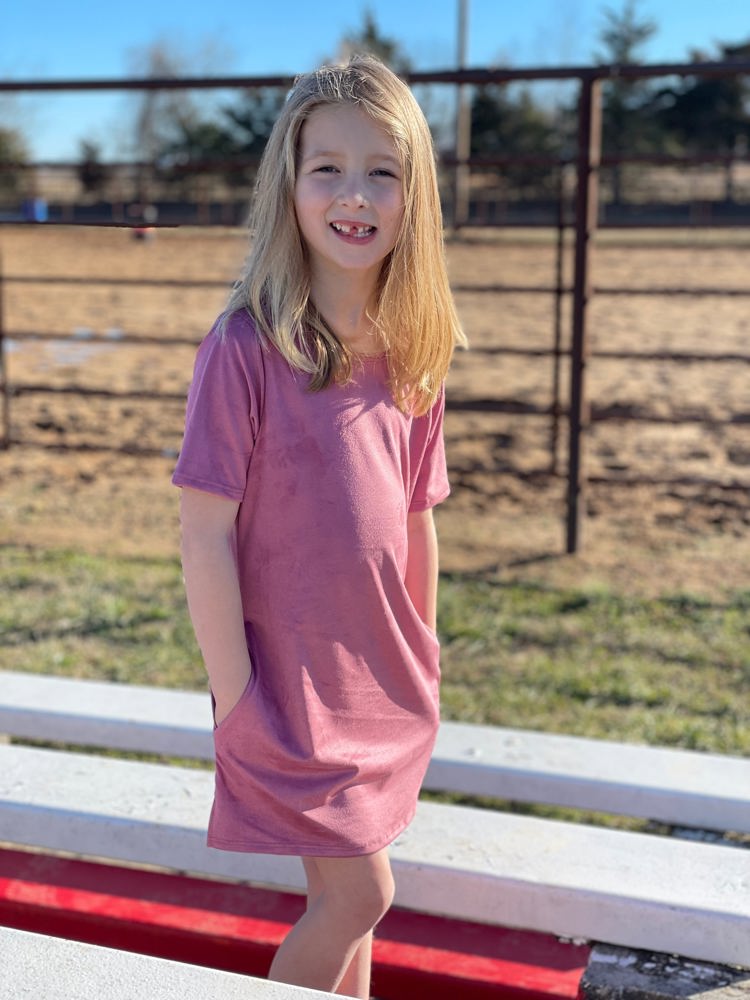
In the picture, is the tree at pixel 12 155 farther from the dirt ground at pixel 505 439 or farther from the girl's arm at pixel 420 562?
the girl's arm at pixel 420 562

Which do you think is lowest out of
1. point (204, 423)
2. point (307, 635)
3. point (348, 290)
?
point (307, 635)

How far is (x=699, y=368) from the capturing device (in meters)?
8.32

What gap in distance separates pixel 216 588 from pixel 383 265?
0.48m

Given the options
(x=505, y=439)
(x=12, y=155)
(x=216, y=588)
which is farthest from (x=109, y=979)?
(x=12, y=155)

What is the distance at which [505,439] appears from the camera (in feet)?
20.6

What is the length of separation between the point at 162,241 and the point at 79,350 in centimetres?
1133

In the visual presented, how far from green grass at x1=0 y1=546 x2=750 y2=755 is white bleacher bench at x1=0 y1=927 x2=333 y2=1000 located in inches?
67.2

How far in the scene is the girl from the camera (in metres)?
1.40

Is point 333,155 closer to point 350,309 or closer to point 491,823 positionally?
point 350,309

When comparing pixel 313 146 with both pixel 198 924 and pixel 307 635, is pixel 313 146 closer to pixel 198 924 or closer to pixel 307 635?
pixel 307 635

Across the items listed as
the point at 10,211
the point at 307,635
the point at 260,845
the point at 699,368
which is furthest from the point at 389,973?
the point at 10,211

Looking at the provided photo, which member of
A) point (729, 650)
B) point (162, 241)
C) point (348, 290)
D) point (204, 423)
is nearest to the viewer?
point (204, 423)

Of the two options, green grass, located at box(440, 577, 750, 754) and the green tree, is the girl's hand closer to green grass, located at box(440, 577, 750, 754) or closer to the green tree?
green grass, located at box(440, 577, 750, 754)

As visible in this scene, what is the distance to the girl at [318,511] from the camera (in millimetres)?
1400
